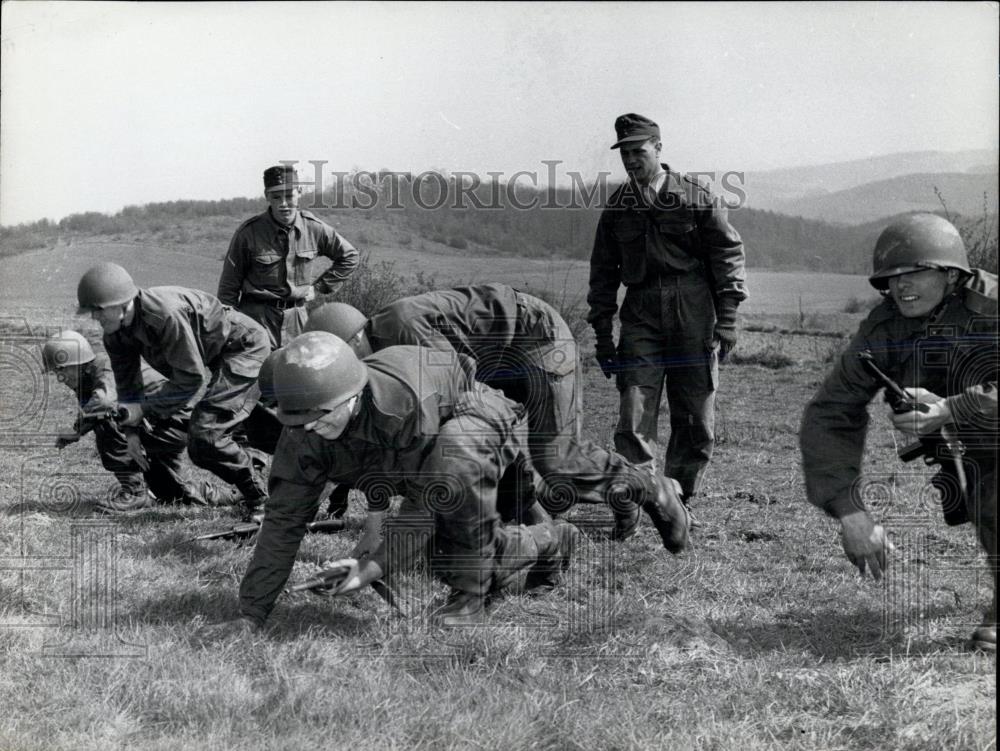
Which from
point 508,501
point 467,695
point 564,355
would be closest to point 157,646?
point 467,695

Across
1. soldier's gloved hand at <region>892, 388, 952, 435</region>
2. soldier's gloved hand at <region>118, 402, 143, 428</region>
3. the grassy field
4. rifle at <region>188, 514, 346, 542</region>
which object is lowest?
the grassy field

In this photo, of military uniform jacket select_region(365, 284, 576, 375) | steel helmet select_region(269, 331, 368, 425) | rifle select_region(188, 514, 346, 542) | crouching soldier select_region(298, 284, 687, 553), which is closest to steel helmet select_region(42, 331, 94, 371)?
rifle select_region(188, 514, 346, 542)

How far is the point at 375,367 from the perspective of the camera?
430cm

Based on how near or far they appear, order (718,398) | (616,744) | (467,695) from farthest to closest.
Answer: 1. (718,398)
2. (467,695)
3. (616,744)

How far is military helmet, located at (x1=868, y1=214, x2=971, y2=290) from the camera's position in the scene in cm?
388

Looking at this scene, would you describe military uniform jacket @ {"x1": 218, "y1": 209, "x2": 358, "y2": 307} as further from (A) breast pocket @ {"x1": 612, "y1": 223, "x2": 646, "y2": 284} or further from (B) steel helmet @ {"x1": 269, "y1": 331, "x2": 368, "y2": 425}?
(B) steel helmet @ {"x1": 269, "y1": 331, "x2": 368, "y2": 425}

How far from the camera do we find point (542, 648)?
13.8ft

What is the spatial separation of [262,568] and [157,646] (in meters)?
0.50

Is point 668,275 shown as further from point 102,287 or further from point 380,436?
point 102,287

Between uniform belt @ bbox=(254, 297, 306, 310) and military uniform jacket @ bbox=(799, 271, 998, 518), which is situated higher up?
uniform belt @ bbox=(254, 297, 306, 310)

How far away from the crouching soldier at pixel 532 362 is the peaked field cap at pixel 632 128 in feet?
3.33

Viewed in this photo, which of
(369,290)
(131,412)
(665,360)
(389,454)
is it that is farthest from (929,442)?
(369,290)

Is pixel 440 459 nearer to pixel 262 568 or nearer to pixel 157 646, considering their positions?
pixel 262 568

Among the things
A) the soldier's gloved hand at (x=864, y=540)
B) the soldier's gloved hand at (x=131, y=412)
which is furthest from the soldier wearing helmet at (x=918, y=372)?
the soldier's gloved hand at (x=131, y=412)
